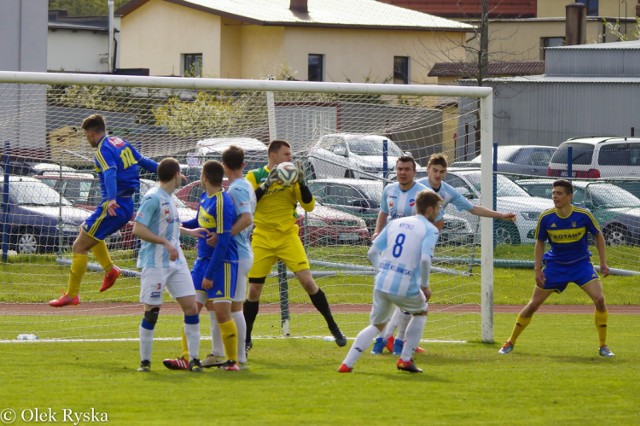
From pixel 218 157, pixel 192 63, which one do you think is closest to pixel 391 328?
pixel 218 157

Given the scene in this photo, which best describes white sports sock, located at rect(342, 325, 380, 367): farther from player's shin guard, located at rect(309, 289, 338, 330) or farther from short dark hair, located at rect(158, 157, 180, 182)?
short dark hair, located at rect(158, 157, 180, 182)

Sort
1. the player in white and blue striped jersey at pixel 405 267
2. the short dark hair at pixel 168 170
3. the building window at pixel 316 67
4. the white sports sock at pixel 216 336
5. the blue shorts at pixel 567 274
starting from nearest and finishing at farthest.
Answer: the player in white and blue striped jersey at pixel 405 267 < the short dark hair at pixel 168 170 < the white sports sock at pixel 216 336 < the blue shorts at pixel 567 274 < the building window at pixel 316 67

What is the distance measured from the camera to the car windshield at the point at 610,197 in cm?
2108

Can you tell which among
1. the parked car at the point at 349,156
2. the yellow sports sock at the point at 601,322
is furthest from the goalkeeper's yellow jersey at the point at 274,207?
the yellow sports sock at the point at 601,322

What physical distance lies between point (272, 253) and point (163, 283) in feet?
6.60

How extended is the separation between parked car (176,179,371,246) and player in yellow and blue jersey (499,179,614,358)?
3.95 meters

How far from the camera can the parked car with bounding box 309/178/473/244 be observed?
16.2 metres

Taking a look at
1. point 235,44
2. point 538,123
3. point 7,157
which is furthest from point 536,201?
point 235,44

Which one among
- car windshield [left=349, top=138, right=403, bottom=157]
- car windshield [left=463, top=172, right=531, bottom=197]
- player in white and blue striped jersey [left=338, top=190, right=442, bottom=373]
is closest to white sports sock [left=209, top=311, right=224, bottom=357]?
player in white and blue striped jersey [left=338, top=190, right=442, bottom=373]

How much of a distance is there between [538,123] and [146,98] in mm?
25592

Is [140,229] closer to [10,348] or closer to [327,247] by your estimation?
[10,348]

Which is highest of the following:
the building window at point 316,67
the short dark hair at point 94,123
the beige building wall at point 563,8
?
the beige building wall at point 563,8

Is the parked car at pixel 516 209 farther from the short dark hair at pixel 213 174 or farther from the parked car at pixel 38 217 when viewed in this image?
the short dark hair at pixel 213 174

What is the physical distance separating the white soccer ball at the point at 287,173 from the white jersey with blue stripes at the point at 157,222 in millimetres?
1341
